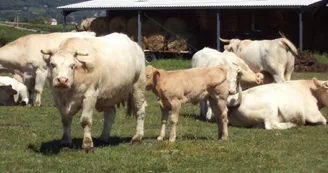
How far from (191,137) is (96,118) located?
418cm

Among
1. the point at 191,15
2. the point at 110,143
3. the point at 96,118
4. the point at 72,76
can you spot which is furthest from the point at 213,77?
the point at 191,15

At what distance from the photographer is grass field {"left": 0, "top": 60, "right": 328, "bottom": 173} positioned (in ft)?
36.9

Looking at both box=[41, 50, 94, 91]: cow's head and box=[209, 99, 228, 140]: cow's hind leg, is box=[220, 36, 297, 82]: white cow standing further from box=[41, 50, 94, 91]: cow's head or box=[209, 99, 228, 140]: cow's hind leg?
box=[41, 50, 94, 91]: cow's head

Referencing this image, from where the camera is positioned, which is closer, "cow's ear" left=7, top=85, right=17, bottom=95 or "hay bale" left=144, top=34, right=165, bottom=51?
"cow's ear" left=7, top=85, right=17, bottom=95

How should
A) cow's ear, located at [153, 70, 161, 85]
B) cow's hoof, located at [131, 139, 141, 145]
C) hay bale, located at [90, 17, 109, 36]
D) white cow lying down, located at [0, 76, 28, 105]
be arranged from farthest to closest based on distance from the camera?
hay bale, located at [90, 17, 109, 36] → white cow lying down, located at [0, 76, 28, 105] → cow's ear, located at [153, 70, 161, 85] → cow's hoof, located at [131, 139, 141, 145]

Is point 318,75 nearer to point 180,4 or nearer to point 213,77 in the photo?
point 180,4

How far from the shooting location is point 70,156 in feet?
39.2

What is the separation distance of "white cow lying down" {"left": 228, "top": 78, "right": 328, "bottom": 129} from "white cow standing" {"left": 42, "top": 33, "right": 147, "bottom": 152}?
3383 millimetres

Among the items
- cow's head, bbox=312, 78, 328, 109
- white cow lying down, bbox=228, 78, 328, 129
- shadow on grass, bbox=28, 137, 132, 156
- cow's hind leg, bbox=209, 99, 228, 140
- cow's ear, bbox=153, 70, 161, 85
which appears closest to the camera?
shadow on grass, bbox=28, 137, 132, 156

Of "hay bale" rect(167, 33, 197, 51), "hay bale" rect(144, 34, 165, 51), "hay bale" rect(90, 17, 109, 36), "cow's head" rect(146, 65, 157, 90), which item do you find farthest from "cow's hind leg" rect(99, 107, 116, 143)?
"hay bale" rect(90, 17, 109, 36)

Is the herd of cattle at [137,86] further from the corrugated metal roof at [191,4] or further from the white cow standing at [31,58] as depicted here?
the corrugated metal roof at [191,4]

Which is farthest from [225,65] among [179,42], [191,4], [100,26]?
[100,26]

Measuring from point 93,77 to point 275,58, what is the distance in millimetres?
10332

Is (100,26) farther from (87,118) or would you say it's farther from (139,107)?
(87,118)
